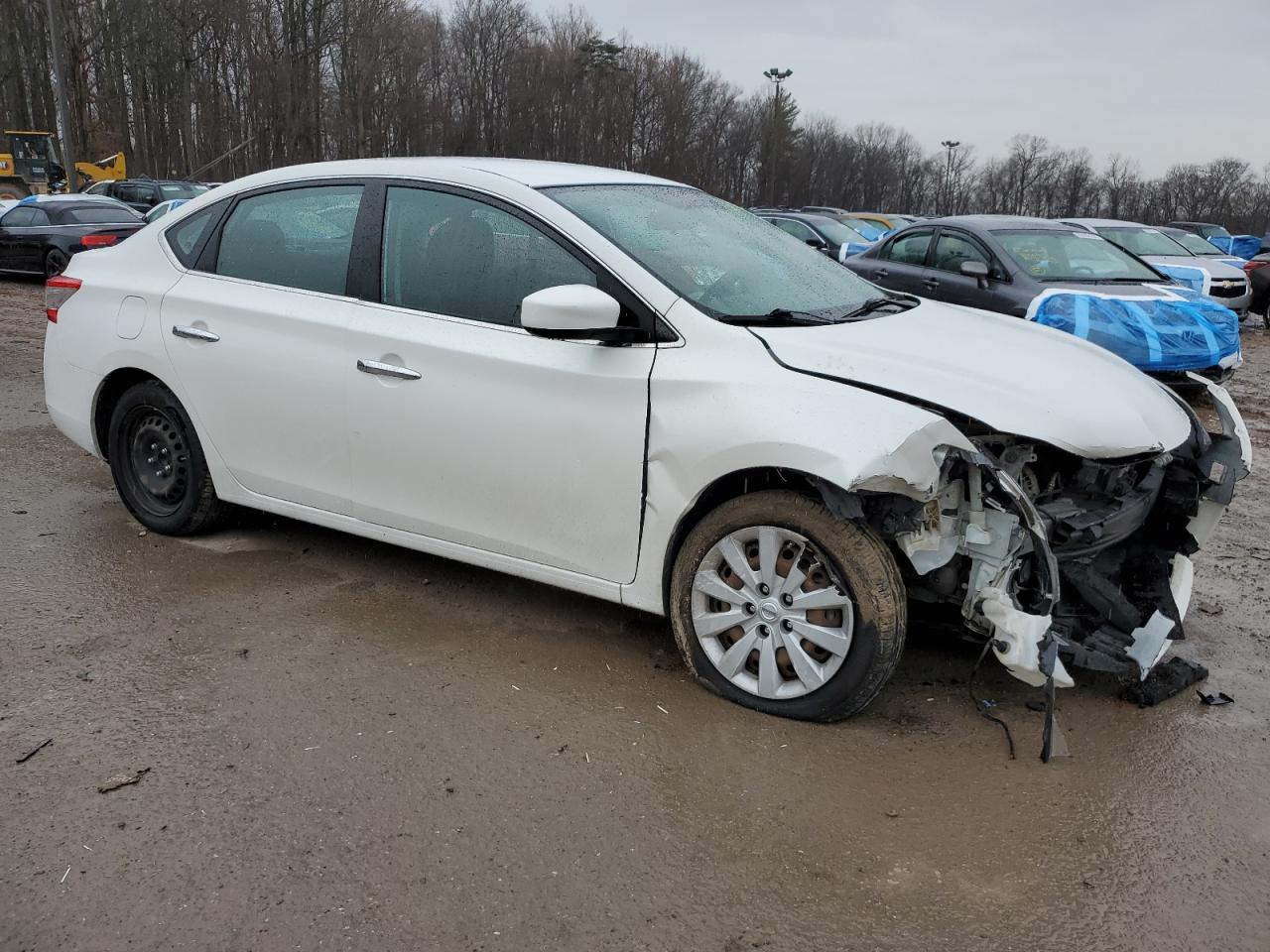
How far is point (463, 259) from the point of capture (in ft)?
12.6

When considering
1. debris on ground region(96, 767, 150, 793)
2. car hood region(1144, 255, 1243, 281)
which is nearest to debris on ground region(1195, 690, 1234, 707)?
debris on ground region(96, 767, 150, 793)

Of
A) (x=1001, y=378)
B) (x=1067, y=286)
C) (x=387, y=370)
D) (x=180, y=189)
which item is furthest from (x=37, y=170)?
(x=1001, y=378)

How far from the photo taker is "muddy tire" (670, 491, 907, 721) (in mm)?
3148

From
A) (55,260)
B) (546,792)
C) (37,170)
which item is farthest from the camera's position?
(37,170)

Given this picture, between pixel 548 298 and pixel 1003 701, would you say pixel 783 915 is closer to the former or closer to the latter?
pixel 1003 701

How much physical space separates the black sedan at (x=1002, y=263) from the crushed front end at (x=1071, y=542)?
5367mm

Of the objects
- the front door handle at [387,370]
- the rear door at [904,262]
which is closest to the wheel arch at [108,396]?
the front door handle at [387,370]

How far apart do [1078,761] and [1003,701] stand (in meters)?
0.41

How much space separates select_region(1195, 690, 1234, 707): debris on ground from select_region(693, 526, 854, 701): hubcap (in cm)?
142

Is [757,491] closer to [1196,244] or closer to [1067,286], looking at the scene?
[1067,286]

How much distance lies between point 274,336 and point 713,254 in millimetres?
1798

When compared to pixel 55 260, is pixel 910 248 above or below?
above

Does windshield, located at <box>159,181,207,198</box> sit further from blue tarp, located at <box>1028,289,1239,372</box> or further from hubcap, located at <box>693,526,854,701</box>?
hubcap, located at <box>693,526,854,701</box>

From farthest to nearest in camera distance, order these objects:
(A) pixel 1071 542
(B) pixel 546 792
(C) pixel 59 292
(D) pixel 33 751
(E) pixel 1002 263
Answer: (E) pixel 1002 263 → (C) pixel 59 292 → (A) pixel 1071 542 → (D) pixel 33 751 → (B) pixel 546 792
